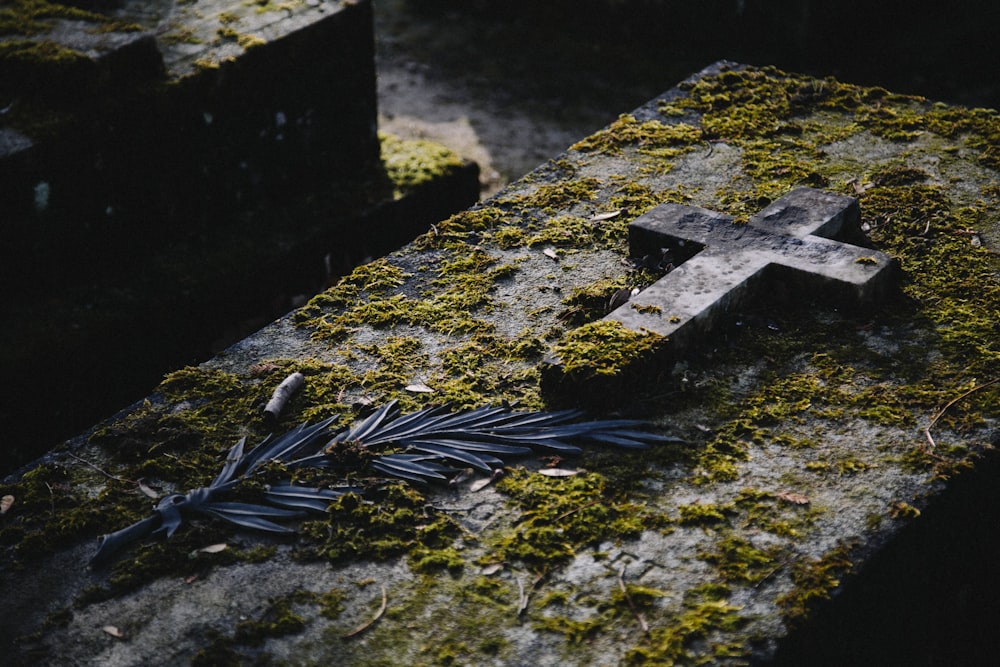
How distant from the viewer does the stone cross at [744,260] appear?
2.43m

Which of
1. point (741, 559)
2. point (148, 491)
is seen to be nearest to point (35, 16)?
point (148, 491)

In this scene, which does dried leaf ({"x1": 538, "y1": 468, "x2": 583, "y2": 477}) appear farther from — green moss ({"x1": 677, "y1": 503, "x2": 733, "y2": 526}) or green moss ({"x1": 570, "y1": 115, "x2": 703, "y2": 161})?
green moss ({"x1": 570, "y1": 115, "x2": 703, "y2": 161})

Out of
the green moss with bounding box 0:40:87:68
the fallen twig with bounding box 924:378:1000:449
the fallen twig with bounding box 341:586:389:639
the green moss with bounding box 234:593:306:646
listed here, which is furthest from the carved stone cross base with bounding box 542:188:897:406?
the green moss with bounding box 0:40:87:68

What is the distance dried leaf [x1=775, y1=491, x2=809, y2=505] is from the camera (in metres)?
1.99

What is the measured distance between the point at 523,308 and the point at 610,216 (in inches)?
21.5

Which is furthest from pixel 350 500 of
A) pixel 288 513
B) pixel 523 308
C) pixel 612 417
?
pixel 523 308

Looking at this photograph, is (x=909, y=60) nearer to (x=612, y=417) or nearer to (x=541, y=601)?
(x=612, y=417)

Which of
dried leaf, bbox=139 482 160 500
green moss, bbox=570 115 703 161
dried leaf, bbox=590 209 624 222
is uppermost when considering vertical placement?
green moss, bbox=570 115 703 161

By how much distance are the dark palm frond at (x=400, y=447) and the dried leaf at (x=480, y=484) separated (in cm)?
2

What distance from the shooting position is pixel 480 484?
2.08m

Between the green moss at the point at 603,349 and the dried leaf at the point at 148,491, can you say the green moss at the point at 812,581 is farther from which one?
the dried leaf at the point at 148,491

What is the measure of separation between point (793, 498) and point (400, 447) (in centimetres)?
80

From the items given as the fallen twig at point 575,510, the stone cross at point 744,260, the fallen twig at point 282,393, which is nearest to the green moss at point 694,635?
the fallen twig at point 575,510

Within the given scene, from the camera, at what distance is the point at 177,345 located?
154 inches
